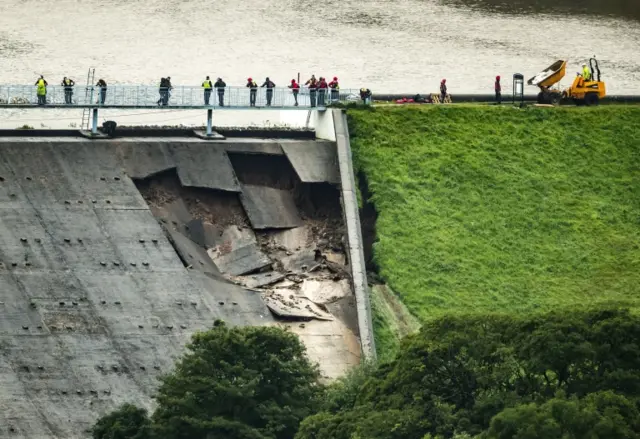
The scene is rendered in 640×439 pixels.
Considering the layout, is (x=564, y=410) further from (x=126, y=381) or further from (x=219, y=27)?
(x=219, y=27)

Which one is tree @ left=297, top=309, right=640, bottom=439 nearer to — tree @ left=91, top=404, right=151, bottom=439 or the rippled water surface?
tree @ left=91, top=404, right=151, bottom=439

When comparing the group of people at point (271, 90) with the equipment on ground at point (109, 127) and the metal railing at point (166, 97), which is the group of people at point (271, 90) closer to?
the metal railing at point (166, 97)

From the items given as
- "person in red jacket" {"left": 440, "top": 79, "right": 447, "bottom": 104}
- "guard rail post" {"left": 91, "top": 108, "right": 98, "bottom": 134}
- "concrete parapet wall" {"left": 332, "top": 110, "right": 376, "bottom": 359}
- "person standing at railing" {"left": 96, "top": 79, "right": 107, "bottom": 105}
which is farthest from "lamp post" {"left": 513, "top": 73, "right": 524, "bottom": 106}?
"guard rail post" {"left": 91, "top": 108, "right": 98, "bottom": 134}

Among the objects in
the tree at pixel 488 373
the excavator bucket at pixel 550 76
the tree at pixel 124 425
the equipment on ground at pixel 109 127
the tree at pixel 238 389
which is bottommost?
the tree at pixel 124 425

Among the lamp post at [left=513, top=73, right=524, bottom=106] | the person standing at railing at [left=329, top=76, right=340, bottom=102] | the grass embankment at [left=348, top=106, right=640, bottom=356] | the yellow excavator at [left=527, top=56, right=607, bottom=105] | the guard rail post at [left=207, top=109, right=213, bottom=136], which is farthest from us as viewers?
the yellow excavator at [left=527, top=56, right=607, bottom=105]

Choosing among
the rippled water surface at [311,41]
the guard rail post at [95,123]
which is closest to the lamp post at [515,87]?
the rippled water surface at [311,41]

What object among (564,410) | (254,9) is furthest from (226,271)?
(254,9)
